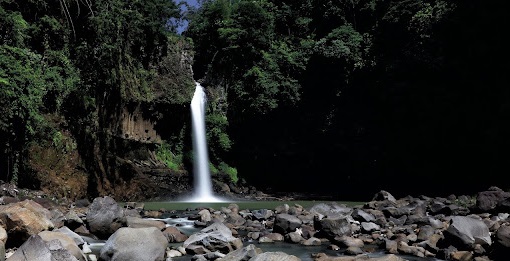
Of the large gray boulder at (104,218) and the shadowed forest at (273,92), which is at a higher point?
the shadowed forest at (273,92)

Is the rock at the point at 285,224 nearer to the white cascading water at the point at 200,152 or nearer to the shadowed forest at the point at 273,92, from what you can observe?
the shadowed forest at the point at 273,92

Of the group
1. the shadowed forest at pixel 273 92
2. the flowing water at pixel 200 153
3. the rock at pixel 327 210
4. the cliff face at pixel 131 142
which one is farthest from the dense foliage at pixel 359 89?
the rock at pixel 327 210

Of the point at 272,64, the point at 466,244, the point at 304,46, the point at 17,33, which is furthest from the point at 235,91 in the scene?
the point at 466,244

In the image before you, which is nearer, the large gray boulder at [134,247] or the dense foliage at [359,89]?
the large gray boulder at [134,247]

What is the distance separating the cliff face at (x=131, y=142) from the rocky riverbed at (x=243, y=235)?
612cm

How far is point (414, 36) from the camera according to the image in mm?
23766

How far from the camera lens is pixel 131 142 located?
2228 centimetres

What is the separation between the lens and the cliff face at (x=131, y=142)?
17562 mm

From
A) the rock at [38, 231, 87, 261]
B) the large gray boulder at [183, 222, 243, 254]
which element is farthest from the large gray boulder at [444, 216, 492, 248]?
the rock at [38, 231, 87, 261]

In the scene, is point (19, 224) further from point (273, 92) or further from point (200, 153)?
point (273, 92)

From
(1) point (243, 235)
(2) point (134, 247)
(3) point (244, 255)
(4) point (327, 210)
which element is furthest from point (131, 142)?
(3) point (244, 255)

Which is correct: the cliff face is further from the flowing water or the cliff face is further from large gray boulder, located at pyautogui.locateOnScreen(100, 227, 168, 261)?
large gray boulder, located at pyautogui.locateOnScreen(100, 227, 168, 261)

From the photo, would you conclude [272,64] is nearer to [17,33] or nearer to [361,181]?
[361,181]

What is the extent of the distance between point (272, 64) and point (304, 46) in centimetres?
244
